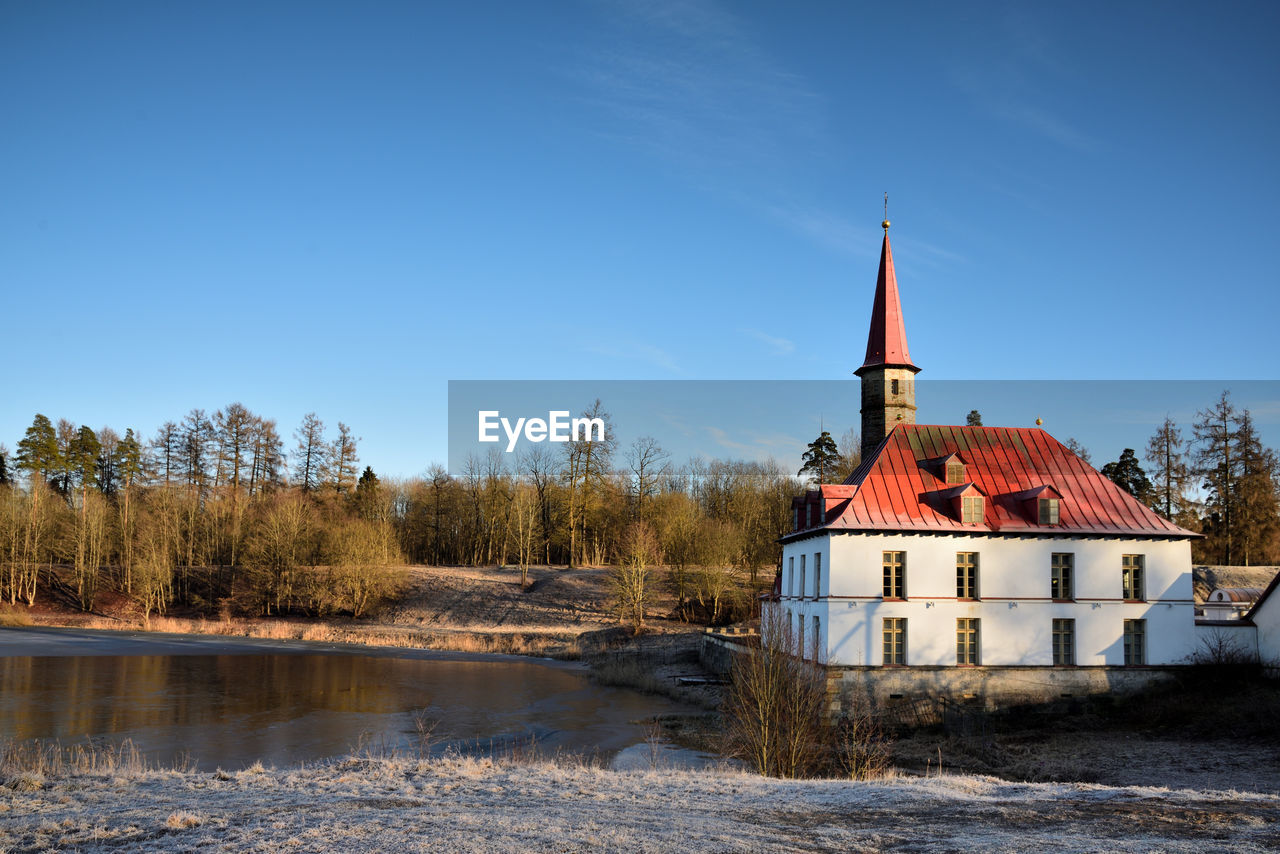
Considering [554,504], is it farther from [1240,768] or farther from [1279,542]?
[1240,768]

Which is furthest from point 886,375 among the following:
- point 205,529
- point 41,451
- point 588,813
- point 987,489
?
point 41,451

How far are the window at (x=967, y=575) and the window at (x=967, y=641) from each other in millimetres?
793

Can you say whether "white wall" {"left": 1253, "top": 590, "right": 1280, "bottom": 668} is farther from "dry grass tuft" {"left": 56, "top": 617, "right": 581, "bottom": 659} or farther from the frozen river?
"dry grass tuft" {"left": 56, "top": 617, "right": 581, "bottom": 659}

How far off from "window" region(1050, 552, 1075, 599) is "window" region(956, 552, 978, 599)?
2.63 meters

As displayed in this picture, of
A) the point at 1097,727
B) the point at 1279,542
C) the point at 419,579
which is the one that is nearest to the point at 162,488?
the point at 419,579

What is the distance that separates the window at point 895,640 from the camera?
2700 centimetres

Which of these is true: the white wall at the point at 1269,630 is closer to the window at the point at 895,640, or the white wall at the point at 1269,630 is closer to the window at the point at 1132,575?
the window at the point at 1132,575

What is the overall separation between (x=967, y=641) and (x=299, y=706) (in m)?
21.3

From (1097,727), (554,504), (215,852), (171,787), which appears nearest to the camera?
(215,852)

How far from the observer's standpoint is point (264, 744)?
2250 cm

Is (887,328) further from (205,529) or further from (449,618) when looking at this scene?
(205,529)

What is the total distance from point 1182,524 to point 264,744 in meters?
54.0

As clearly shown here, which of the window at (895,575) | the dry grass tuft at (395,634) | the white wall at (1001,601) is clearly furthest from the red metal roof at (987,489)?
the dry grass tuft at (395,634)

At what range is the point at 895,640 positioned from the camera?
89.2ft
